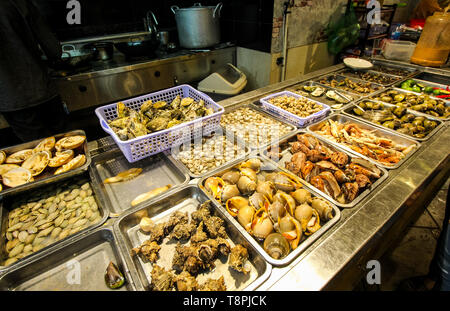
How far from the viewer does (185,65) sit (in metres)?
4.15

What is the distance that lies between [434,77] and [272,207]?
3451 millimetres

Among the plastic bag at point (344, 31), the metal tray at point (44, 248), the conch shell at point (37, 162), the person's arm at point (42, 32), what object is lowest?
the metal tray at point (44, 248)

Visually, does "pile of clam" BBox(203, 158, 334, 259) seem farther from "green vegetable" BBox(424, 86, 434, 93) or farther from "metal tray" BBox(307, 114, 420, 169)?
"green vegetable" BBox(424, 86, 434, 93)

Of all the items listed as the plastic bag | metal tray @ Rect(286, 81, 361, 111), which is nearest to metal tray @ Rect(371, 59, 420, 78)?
the plastic bag

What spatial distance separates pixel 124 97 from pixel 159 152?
96.2 inches

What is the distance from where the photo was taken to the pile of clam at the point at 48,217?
1235 millimetres

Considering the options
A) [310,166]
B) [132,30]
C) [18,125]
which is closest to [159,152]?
[310,166]

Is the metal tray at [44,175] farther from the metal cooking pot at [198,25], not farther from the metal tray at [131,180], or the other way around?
the metal cooking pot at [198,25]

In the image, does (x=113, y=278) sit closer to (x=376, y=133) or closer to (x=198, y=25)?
(x=376, y=133)

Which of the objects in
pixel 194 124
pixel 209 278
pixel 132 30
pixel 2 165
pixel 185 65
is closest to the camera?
pixel 209 278

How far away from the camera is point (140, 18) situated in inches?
176

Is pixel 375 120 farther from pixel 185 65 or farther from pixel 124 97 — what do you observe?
pixel 124 97

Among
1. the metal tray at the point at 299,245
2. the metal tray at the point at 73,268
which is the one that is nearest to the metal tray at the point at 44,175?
the metal tray at the point at 73,268

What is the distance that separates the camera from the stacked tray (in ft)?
6.22
